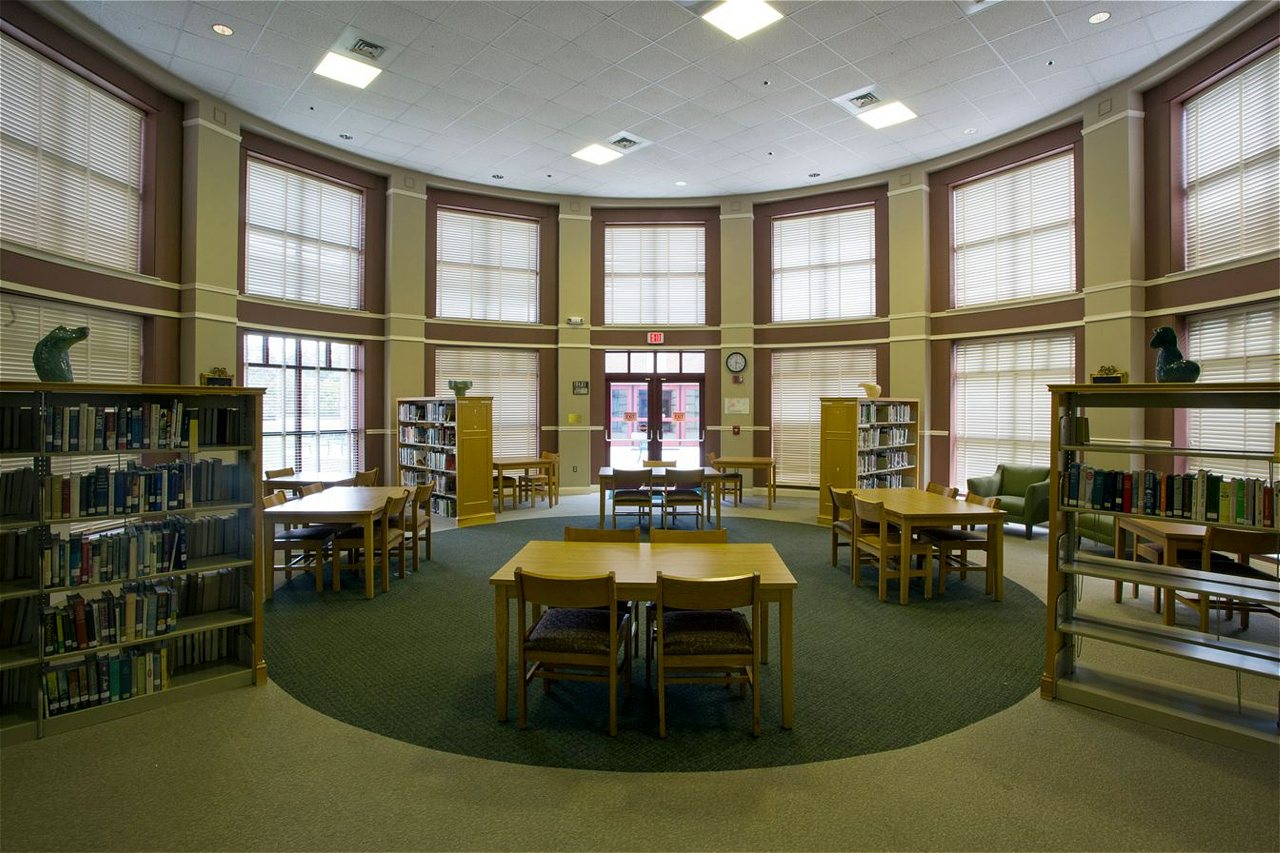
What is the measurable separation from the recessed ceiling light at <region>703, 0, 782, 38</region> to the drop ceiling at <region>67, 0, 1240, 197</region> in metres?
0.13

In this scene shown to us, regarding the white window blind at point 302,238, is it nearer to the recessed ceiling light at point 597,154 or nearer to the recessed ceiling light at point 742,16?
the recessed ceiling light at point 597,154

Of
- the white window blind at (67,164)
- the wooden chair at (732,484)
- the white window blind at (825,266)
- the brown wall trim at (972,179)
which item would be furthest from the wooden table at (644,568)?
the white window blind at (825,266)

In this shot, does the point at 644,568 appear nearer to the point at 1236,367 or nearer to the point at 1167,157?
the point at 1236,367

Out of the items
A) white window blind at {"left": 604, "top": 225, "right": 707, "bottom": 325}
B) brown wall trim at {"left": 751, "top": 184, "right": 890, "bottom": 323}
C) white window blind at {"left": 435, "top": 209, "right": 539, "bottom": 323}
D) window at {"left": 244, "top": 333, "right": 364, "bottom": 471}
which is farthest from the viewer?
white window blind at {"left": 604, "top": 225, "right": 707, "bottom": 325}

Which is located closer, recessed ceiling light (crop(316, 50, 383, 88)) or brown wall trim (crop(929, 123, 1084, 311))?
recessed ceiling light (crop(316, 50, 383, 88))

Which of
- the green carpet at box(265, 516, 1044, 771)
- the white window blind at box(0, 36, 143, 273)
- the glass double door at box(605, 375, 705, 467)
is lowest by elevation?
the green carpet at box(265, 516, 1044, 771)

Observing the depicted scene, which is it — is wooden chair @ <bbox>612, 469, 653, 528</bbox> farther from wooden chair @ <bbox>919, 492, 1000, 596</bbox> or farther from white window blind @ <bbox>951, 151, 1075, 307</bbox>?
white window blind @ <bbox>951, 151, 1075, 307</bbox>

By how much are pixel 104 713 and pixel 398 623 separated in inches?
67.8

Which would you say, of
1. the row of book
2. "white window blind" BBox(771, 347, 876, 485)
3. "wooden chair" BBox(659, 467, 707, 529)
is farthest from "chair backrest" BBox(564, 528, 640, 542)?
"white window blind" BBox(771, 347, 876, 485)

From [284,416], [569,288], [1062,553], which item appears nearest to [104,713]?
[1062,553]

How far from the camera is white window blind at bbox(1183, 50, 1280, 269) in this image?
20.1 feet

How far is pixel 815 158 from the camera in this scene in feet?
31.4

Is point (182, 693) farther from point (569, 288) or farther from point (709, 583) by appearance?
point (569, 288)

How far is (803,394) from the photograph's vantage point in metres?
11.2
